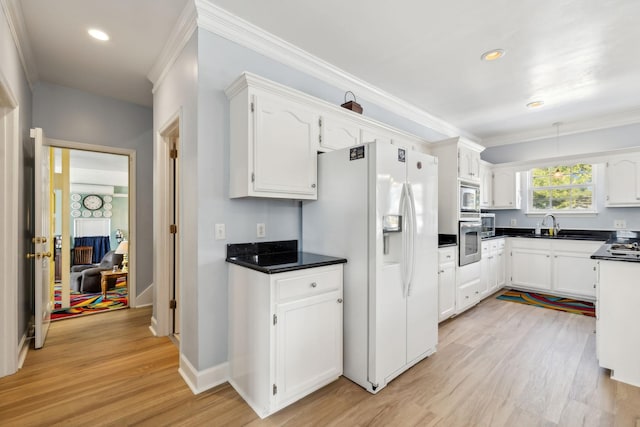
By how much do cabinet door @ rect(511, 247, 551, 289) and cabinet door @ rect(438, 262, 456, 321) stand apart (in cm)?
201

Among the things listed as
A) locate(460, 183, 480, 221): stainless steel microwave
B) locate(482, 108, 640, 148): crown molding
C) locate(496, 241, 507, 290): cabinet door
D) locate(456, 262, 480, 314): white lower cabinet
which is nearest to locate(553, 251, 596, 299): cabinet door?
locate(496, 241, 507, 290): cabinet door

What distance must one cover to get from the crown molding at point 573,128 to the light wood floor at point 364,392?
3.39 meters

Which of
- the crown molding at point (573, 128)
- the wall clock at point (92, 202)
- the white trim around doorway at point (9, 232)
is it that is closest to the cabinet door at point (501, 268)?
the crown molding at point (573, 128)

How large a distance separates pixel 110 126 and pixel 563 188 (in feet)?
22.3

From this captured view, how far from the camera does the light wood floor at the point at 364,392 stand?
5.88ft

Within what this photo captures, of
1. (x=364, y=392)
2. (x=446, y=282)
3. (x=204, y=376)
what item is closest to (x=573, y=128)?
(x=446, y=282)

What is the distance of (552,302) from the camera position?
414 centimetres

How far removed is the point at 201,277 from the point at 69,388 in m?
1.23

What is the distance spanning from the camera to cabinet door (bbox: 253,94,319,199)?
2.10m

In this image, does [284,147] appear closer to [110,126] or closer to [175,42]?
[175,42]

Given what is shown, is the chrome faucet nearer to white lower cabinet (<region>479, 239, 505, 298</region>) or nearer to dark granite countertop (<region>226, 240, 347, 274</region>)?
white lower cabinet (<region>479, 239, 505, 298</region>)

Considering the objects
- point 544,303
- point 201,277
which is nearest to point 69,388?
point 201,277

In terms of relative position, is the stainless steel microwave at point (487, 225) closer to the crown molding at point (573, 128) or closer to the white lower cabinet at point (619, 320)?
the crown molding at point (573, 128)

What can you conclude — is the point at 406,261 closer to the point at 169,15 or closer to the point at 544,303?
the point at 169,15
